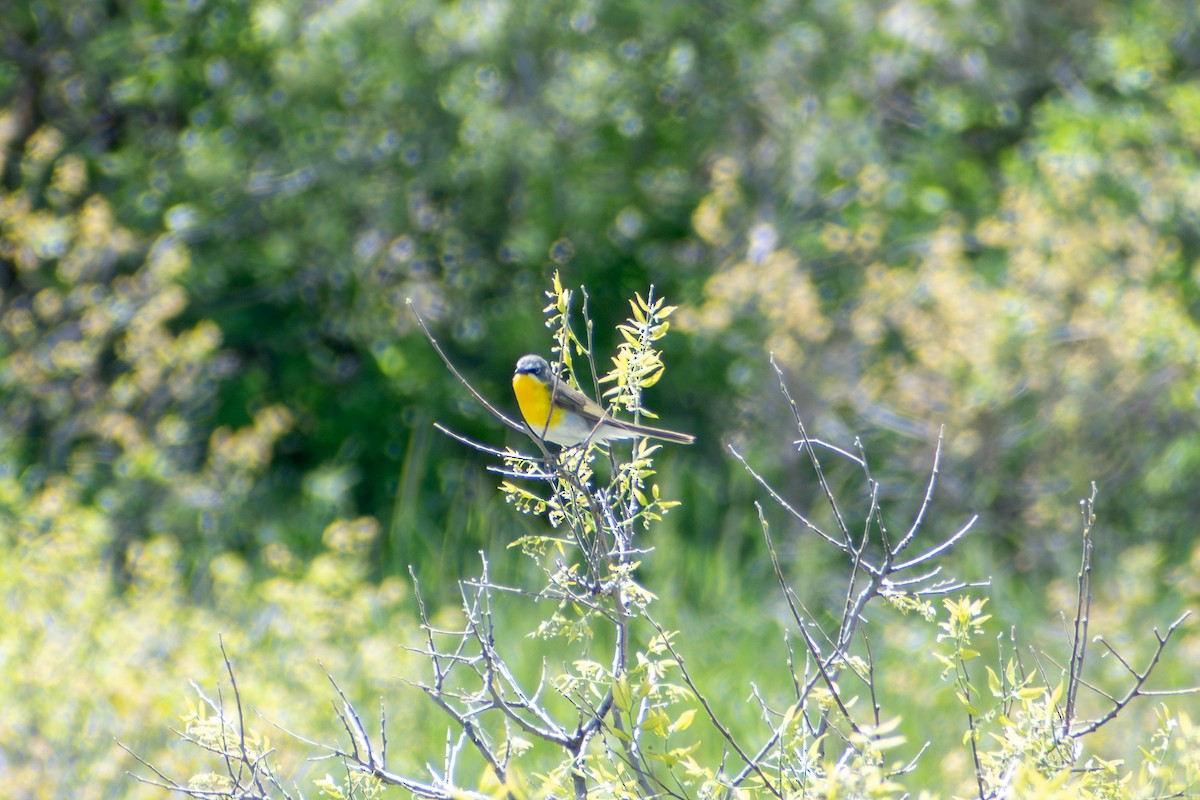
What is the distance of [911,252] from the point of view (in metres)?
7.84

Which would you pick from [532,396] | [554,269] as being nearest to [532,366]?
Answer: [532,396]

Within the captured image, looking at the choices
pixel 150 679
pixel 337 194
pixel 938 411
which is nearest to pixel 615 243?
pixel 337 194

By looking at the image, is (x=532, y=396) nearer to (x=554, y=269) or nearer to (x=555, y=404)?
(x=555, y=404)

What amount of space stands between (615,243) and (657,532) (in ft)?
5.87

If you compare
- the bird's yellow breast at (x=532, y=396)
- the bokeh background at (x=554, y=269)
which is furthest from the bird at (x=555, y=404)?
the bokeh background at (x=554, y=269)

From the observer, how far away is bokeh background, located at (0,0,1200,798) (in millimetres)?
7098

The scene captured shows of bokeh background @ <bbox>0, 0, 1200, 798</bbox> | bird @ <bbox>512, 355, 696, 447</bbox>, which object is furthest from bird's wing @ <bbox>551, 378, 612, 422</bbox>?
bokeh background @ <bbox>0, 0, 1200, 798</bbox>

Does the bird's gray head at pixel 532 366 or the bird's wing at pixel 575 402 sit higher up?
the bird's gray head at pixel 532 366

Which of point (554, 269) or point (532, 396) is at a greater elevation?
point (554, 269)

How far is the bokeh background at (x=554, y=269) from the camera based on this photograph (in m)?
7.10

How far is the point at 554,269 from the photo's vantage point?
7.34 metres

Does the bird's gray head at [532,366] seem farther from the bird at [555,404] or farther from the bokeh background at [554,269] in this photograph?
the bokeh background at [554,269]

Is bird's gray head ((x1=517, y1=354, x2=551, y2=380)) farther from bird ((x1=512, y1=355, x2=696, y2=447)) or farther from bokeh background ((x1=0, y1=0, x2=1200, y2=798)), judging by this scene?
bokeh background ((x1=0, y1=0, x2=1200, y2=798))

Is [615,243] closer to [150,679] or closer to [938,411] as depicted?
[938,411]
